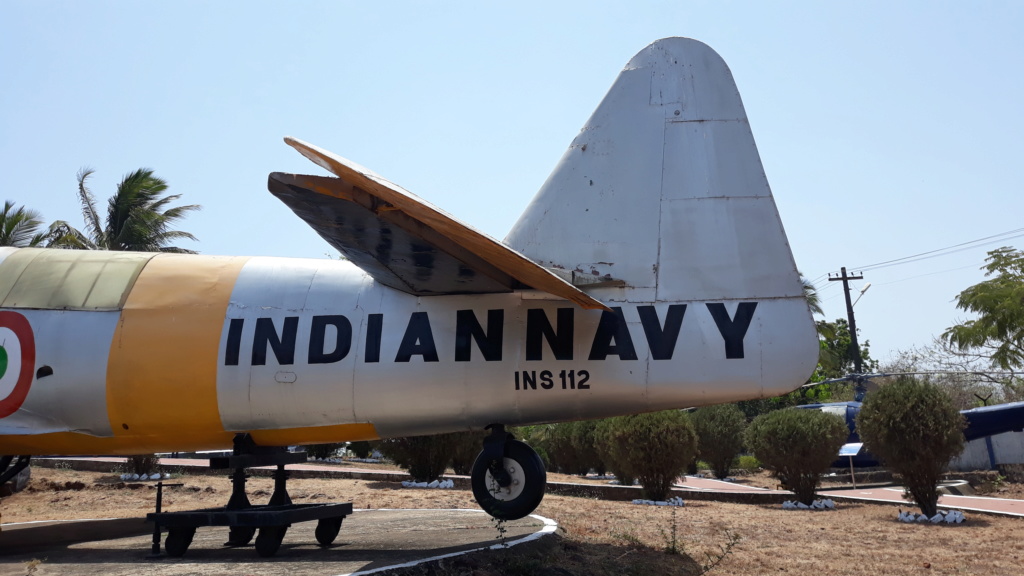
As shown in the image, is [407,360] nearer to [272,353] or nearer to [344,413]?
[344,413]

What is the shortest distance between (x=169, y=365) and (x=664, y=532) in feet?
22.7

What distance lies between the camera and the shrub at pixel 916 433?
16.5 metres

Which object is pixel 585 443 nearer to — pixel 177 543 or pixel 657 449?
pixel 657 449

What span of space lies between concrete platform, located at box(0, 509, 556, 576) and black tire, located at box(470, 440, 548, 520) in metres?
0.54

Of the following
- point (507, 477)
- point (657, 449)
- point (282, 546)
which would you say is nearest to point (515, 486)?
point (507, 477)

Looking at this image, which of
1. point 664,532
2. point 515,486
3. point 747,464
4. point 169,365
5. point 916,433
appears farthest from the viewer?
point 747,464

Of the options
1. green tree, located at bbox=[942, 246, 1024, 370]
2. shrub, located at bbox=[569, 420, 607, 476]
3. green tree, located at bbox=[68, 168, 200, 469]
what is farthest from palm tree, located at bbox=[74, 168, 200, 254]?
green tree, located at bbox=[942, 246, 1024, 370]

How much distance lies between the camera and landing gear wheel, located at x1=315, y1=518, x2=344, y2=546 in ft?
32.7

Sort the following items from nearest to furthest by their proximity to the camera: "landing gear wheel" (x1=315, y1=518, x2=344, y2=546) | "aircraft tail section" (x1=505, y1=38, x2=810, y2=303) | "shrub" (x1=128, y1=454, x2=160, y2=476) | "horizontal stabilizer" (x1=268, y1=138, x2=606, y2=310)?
"horizontal stabilizer" (x1=268, y1=138, x2=606, y2=310) → "aircraft tail section" (x1=505, y1=38, x2=810, y2=303) → "landing gear wheel" (x1=315, y1=518, x2=344, y2=546) → "shrub" (x1=128, y1=454, x2=160, y2=476)

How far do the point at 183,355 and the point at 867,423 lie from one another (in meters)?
14.2

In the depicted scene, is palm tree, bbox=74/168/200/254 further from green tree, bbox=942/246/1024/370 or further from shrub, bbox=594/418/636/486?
green tree, bbox=942/246/1024/370

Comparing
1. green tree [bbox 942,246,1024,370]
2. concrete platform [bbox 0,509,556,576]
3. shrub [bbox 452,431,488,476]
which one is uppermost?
green tree [bbox 942,246,1024,370]

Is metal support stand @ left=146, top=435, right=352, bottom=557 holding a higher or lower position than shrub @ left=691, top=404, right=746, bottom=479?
lower

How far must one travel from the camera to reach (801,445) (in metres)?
19.6
